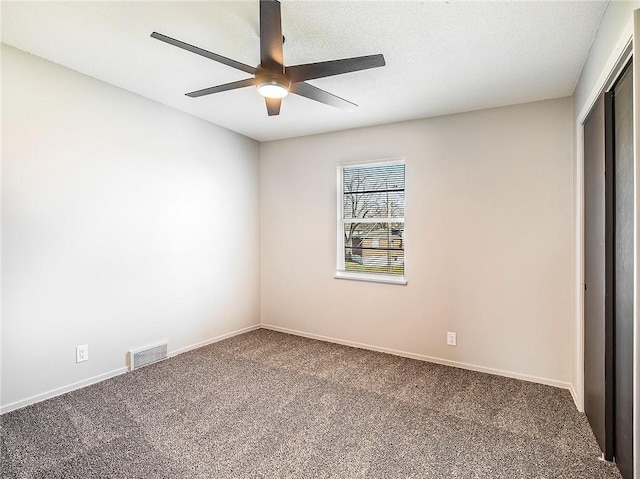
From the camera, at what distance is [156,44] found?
85.8 inches

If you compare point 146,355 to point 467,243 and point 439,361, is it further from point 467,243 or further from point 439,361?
point 467,243

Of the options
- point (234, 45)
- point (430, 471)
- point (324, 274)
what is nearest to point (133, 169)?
point (234, 45)

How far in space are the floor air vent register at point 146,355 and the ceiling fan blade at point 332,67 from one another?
2.70 meters

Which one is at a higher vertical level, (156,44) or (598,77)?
(156,44)

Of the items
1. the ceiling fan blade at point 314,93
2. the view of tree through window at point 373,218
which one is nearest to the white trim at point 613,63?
the ceiling fan blade at point 314,93

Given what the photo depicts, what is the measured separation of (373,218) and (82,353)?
2955 mm

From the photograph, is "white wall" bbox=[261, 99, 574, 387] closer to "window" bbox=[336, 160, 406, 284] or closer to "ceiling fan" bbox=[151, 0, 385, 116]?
"window" bbox=[336, 160, 406, 284]

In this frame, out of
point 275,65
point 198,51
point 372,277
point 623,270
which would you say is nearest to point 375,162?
point 372,277

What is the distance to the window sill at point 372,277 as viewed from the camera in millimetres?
3586

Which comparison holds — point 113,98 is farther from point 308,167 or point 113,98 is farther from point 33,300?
point 308,167

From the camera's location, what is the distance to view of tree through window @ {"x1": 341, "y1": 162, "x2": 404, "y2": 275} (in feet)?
12.0

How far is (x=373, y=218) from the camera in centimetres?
379

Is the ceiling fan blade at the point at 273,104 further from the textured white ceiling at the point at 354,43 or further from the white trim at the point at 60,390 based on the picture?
the white trim at the point at 60,390

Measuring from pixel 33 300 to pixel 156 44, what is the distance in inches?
78.2
